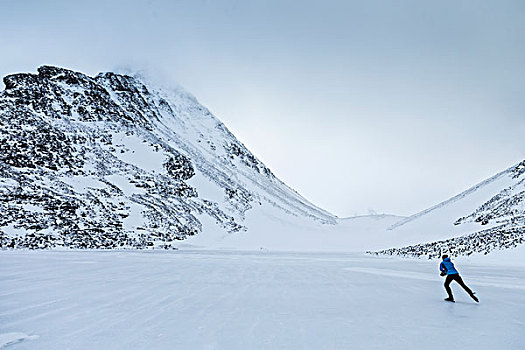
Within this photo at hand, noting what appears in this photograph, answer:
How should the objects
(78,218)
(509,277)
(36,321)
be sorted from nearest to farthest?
(36,321)
(509,277)
(78,218)

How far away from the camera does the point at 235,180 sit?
93000 mm

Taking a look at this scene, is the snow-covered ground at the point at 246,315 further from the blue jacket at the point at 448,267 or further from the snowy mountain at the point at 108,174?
the snowy mountain at the point at 108,174

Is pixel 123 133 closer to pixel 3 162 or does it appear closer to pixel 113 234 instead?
pixel 3 162

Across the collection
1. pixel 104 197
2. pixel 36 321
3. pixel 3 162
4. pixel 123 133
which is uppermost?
pixel 123 133

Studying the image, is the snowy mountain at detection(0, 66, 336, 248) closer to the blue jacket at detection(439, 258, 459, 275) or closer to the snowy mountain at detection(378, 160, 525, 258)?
the snowy mountain at detection(378, 160, 525, 258)

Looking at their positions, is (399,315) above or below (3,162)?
below

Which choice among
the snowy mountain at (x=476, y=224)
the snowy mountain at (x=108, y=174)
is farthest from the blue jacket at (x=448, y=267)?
the snowy mountain at (x=108, y=174)

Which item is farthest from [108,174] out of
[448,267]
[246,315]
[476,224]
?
[448,267]

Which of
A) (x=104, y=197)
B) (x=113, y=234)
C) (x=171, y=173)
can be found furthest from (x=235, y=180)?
(x=113, y=234)

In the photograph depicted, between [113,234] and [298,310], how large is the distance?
41286 mm

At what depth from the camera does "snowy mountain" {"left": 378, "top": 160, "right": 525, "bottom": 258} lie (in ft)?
116

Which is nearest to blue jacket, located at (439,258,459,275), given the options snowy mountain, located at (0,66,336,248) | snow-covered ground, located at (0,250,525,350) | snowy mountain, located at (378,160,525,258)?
snow-covered ground, located at (0,250,525,350)

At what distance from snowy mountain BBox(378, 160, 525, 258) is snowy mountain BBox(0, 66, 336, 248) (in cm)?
2981

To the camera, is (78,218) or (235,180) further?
(235,180)
